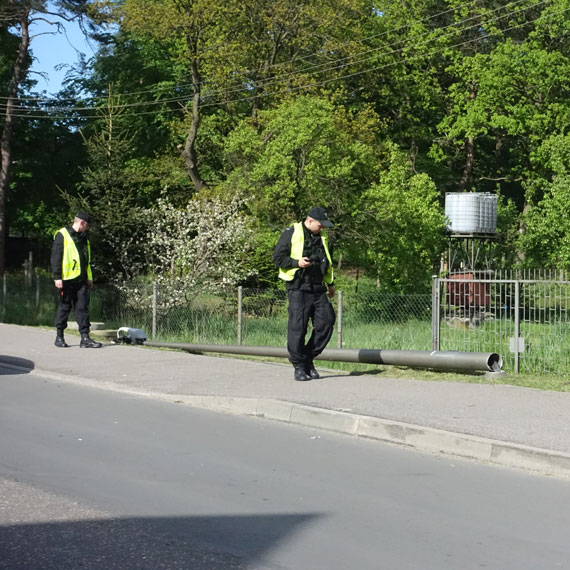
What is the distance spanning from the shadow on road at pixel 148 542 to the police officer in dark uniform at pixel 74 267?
29.7 ft

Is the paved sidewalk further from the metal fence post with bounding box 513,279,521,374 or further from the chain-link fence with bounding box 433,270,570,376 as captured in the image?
the chain-link fence with bounding box 433,270,570,376

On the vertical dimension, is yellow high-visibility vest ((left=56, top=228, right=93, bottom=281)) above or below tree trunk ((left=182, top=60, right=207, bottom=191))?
below

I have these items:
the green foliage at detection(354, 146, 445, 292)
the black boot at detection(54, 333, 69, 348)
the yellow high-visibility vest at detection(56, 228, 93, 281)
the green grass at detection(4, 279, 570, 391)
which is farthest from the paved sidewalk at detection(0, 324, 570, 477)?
the green foliage at detection(354, 146, 445, 292)

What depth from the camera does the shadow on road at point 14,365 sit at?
12.2 meters

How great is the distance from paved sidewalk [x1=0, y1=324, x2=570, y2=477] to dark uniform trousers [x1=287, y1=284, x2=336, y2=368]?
1.24 ft

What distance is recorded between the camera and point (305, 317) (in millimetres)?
10586

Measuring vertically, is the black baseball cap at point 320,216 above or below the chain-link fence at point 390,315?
above

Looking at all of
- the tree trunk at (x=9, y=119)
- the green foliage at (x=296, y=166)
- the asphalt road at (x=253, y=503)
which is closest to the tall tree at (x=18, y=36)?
the tree trunk at (x=9, y=119)

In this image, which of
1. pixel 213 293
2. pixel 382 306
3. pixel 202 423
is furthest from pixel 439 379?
pixel 213 293

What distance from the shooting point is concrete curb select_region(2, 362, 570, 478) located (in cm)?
683

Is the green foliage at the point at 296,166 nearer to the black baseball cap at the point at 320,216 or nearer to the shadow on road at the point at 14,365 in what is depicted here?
the shadow on road at the point at 14,365

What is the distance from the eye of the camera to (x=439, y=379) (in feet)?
37.7

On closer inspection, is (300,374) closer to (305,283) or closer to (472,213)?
(305,283)

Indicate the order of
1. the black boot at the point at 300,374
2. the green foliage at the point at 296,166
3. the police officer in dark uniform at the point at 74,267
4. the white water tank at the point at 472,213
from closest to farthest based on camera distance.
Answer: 1. the black boot at the point at 300,374
2. the police officer in dark uniform at the point at 74,267
3. the green foliage at the point at 296,166
4. the white water tank at the point at 472,213
